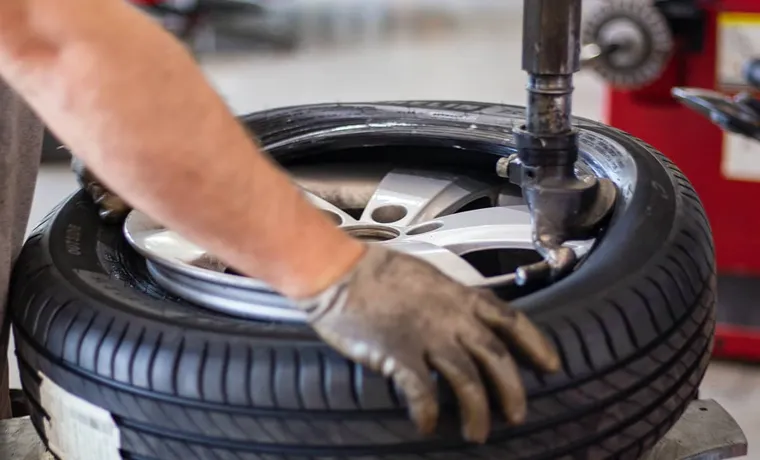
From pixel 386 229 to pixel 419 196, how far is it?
0.07m

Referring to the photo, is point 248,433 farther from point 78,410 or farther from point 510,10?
point 510,10

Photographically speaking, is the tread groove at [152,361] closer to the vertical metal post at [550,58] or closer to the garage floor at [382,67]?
the vertical metal post at [550,58]

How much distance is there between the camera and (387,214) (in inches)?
38.4

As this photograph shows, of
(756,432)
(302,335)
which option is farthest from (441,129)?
(756,432)

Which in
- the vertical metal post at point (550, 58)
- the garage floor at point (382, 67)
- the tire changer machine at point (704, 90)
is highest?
the vertical metal post at point (550, 58)

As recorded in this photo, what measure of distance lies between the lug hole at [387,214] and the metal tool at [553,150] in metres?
0.20

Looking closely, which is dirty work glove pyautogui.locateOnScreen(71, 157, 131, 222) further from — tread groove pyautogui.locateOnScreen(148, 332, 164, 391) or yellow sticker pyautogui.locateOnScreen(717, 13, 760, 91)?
yellow sticker pyautogui.locateOnScreen(717, 13, 760, 91)

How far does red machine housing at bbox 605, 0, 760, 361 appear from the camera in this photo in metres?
1.76

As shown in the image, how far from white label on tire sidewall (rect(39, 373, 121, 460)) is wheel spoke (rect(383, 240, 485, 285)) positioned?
0.26 meters

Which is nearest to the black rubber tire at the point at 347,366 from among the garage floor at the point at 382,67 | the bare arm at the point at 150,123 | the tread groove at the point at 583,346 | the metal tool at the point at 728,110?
the tread groove at the point at 583,346

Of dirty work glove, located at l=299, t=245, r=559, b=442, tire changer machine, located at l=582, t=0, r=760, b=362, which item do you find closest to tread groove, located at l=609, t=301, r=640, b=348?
dirty work glove, located at l=299, t=245, r=559, b=442

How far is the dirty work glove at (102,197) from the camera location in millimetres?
896

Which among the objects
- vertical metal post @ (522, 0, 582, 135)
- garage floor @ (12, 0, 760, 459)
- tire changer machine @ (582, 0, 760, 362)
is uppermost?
vertical metal post @ (522, 0, 582, 135)

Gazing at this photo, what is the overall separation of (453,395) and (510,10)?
18.2ft
